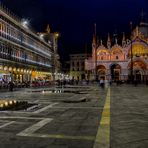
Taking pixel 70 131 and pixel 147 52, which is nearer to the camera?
pixel 70 131

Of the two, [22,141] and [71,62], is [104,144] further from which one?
[71,62]

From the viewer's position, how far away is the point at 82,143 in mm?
7363

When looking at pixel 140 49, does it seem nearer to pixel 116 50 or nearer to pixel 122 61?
Answer: pixel 122 61

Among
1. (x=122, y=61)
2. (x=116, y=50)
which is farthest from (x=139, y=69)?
(x=116, y=50)

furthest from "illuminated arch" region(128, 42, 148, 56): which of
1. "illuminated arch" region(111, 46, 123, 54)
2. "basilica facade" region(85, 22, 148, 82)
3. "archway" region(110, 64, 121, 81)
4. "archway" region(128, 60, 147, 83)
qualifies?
"archway" region(110, 64, 121, 81)

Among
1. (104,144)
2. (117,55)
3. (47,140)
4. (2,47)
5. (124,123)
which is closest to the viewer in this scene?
(104,144)

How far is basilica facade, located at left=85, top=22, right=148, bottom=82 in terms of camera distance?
11503cm

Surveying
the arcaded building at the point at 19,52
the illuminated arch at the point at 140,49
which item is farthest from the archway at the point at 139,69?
the arcaded building at the point at 19,52

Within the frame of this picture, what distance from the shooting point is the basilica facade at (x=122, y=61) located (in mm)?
115031

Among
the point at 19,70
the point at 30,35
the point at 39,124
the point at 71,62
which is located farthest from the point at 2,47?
the point at 71,62

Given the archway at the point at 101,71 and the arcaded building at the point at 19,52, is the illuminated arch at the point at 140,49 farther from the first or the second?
the arcaded building at the point at 19,52

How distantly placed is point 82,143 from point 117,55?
11580 cm

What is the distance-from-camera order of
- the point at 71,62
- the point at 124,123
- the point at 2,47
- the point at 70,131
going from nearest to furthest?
the point at 70,131
the point at 124,123
the point at 2,47
the point at 71,62

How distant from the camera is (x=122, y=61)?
118188 millimetres
